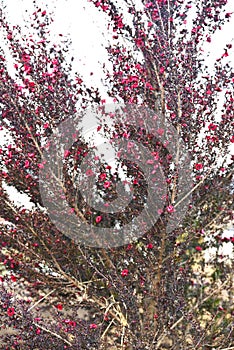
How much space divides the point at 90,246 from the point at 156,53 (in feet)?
4.04

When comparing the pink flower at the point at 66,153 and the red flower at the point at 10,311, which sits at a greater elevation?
the pink flower at the point at 66,153

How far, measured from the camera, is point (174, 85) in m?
2.41

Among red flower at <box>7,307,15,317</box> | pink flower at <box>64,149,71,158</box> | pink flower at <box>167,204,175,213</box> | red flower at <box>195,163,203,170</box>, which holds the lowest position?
red flower at <box>7,307,15,317</box>

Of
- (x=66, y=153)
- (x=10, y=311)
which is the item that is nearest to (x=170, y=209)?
(x=66, y=153)

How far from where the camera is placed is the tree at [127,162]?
2.39m

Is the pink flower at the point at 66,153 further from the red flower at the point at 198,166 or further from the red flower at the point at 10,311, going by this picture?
the red flower at the point at 10,311

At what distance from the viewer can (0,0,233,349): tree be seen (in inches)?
94.0

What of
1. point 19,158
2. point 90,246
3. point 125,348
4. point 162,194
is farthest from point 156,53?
point 125,348

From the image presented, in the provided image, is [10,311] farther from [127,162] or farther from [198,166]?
[198,166]

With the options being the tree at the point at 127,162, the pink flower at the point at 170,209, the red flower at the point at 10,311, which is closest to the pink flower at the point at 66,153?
the tree at the point at 127,162

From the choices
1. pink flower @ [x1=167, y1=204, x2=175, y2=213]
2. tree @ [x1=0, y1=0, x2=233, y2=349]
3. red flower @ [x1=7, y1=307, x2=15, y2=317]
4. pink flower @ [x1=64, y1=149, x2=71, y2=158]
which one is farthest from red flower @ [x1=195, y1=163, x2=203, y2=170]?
red flower @ [x1=7, y1=307, x2=15, y2=317]

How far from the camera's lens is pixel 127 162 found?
95.7 inches

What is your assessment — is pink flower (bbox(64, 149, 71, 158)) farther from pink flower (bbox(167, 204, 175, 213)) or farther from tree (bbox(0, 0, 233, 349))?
pink flower (bbox(167, 204, 175, 213))

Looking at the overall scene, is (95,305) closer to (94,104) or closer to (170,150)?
(170,150)
